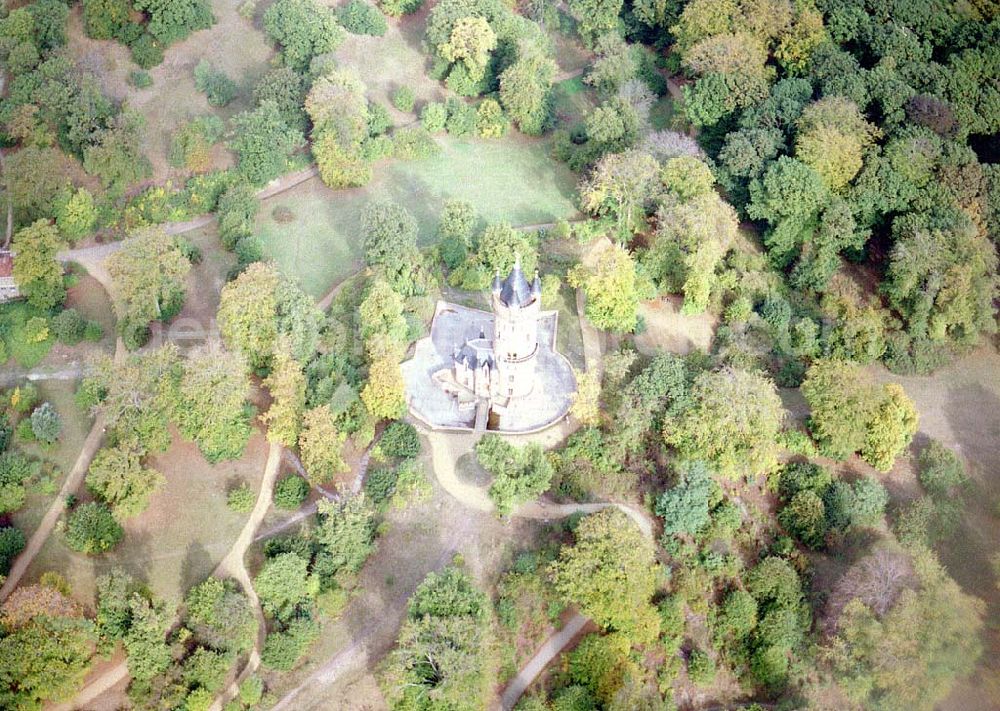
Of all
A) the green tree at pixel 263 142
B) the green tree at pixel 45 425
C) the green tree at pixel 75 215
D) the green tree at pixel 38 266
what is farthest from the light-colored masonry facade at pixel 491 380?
→ the green tree at pixel 75 215

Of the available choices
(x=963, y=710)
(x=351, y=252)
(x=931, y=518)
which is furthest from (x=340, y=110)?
(x=963, y=710)

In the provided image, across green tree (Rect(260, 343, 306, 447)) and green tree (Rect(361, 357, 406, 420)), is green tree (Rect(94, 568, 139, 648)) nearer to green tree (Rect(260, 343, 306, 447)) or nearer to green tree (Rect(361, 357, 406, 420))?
green tree (Rect(260, 343, 306, 447))

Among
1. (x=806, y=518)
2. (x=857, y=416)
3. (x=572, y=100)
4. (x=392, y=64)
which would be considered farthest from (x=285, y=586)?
(x=392, y=64)

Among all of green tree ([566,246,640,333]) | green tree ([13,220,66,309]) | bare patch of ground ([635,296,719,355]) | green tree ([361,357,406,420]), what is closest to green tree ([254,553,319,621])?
green tree ([361,357,406,420])

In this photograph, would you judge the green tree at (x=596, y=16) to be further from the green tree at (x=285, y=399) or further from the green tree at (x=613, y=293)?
the green tree at (x=285, y=399)

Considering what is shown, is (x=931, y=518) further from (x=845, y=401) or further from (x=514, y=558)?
(x=514, y=558)
